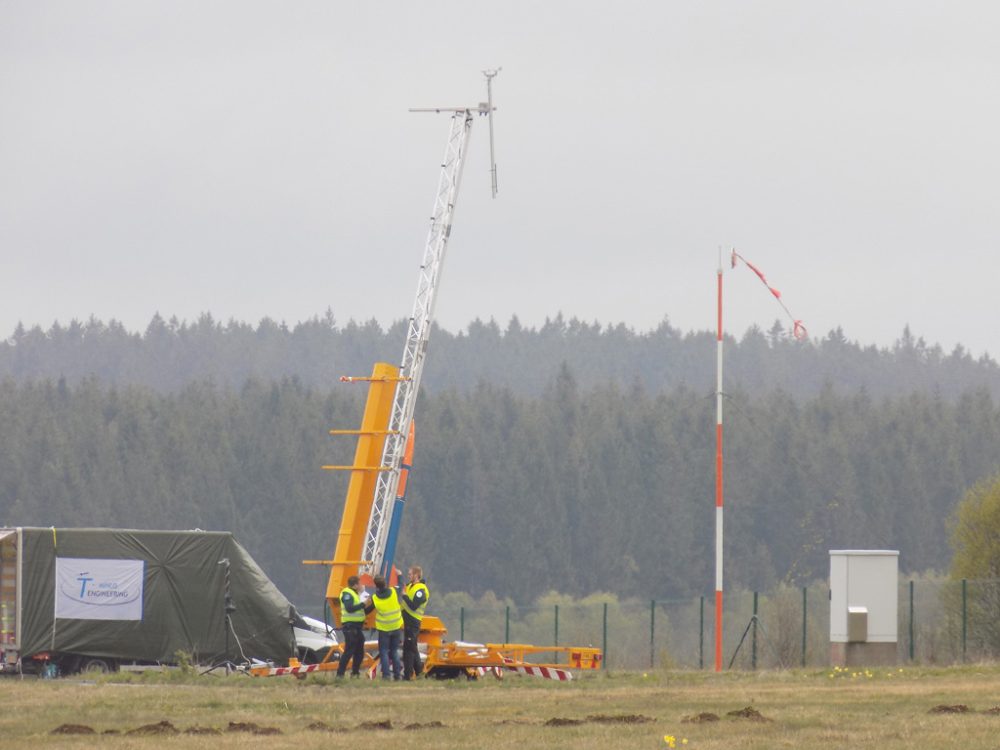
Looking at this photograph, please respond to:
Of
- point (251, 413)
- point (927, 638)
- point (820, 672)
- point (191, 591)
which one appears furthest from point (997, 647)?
point (251, 413)

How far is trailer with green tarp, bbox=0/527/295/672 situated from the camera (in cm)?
3148

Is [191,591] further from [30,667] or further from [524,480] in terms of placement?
[524,480]

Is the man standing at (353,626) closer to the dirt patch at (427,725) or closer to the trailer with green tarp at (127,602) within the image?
the trailer with green tarp at (127,602)

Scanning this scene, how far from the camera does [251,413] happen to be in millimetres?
130625

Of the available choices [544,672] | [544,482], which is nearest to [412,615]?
[544,672]

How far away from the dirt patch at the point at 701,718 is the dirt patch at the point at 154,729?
5372 millimetres

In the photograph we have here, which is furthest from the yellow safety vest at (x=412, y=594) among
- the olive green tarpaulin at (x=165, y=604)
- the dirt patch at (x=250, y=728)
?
the dirt patch at (x=250, y=728)

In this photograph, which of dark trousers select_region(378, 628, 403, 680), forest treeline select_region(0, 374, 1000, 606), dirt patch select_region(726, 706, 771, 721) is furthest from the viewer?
forest treeline select_region(0, 374, 1000, 606)

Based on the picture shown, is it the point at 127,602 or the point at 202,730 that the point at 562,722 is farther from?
the point at 127,602

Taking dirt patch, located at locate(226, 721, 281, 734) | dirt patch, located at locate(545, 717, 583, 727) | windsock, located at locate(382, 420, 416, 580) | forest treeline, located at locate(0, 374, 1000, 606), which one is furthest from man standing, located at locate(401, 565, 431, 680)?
forest treeline, located at locate(0, 374, 1000, 606)

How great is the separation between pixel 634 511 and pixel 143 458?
107 ft

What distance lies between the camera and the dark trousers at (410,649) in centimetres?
2739

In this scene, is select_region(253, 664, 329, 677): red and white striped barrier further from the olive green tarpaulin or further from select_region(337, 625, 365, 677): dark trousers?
the olive green tarpaulin

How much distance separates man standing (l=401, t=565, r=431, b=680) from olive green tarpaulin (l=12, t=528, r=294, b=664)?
15.9 feet
